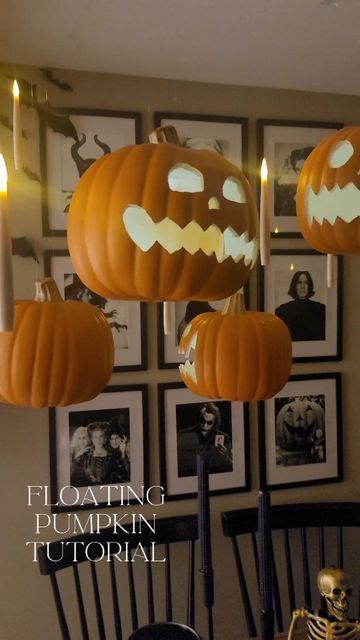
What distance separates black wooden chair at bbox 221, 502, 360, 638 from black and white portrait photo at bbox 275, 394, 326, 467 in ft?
0.59

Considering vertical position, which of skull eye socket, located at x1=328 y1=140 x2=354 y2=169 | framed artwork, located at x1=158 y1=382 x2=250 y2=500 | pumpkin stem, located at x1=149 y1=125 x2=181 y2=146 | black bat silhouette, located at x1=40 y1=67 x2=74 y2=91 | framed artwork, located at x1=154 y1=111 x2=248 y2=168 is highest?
black bat silhouette, located at x1=40 y1=67 x2=74 y2=91

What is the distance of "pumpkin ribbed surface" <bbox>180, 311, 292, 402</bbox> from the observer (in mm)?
1195

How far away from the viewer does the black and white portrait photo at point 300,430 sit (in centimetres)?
214

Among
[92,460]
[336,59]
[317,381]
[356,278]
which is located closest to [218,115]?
[336,59]

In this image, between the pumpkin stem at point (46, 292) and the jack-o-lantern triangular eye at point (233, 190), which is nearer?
the jack-o-lantern triangular eye at point (233, 190)

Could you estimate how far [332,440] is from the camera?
2.19 metres

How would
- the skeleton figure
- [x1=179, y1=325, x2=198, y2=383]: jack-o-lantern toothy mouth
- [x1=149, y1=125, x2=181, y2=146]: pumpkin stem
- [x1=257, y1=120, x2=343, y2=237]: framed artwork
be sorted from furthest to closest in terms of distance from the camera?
[x1=257, y1=120, x2=343, y2=237]: framed artwork < [x1=179, y1=325, x2=198, y2=383]: jack-o-lantern toothy mouth < the skeleton figure < [x1=149, y1=125, x2=181, y2=146]: pumpkin stem

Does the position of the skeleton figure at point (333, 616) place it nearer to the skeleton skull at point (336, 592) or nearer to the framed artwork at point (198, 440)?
the skeleton skull at point (336, 592)

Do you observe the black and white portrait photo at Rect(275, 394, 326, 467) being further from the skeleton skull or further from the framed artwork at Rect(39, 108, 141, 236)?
the framed artwork at Rect(39, 108, 141, 236)

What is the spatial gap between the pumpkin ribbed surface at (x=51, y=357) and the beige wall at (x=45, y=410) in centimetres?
90

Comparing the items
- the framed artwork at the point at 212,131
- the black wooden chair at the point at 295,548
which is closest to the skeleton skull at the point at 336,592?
the black wooden chair at the point at 295,548

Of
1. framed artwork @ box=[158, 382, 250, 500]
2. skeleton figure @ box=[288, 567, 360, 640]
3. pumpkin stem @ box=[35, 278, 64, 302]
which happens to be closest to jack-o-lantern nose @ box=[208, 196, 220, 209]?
pumpkin stem @ box=[35, 278, 64, 302]

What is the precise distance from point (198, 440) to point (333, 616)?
2.97 ft

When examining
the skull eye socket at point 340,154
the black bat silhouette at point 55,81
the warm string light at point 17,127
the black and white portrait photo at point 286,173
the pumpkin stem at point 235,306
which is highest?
the black bat silhouette at point 55,81
